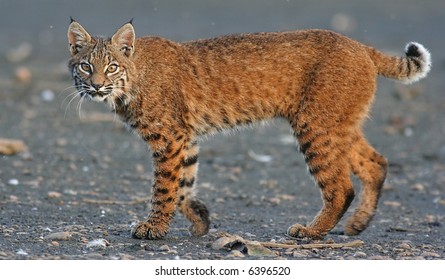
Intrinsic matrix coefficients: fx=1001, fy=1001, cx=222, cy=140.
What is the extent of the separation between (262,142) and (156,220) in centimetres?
583

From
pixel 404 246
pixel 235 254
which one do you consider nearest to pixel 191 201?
pixel 235 254

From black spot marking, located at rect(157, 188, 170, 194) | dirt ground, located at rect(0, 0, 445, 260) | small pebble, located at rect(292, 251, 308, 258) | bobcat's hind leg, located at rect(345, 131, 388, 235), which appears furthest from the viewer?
bobcat's hind leg, located at rect(345, 131, 388, 235)

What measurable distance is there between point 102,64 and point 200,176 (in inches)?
152

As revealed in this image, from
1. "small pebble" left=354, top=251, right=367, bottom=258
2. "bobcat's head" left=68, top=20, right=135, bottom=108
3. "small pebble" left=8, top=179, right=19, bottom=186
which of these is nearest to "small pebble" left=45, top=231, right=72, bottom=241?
"bobcat's head" left=68, top=20, right=135, bottom=108

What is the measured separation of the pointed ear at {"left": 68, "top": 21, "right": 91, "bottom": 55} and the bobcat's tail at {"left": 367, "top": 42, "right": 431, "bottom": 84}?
2853 millimetres

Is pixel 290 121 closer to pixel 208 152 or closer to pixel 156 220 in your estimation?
pixel 156 220

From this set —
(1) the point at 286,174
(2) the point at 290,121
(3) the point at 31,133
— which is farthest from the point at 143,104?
(3) the point at 31,133

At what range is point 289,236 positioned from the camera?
31.7 ft

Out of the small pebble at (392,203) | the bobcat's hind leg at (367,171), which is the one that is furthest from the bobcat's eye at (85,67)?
the small pebble at (392,203)

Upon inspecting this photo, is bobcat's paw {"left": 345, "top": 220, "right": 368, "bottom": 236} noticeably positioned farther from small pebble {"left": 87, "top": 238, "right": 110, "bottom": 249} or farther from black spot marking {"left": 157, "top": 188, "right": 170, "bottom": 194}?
small pebble {"left": 87, "top": 238, "right": 110, "bottom": 249}

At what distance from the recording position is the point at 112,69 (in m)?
9.30

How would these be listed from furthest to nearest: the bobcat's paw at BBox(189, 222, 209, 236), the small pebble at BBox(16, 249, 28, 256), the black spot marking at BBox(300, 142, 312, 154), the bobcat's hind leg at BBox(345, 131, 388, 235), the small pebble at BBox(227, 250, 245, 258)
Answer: the bobcat's hind leg at BBox(345, 131, 388, 235) → the black spot marking at BBox(300, 142, 312, 154) → the bobcat's paw at BBox(189, 222, 209, 236) → the small pebble at BBox(227, 250, 245, 258) → the small pebble at BBox(16, 249, 28, 256)

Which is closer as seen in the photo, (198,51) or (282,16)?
(198,51)

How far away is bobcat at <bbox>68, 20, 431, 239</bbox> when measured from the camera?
9.34m
